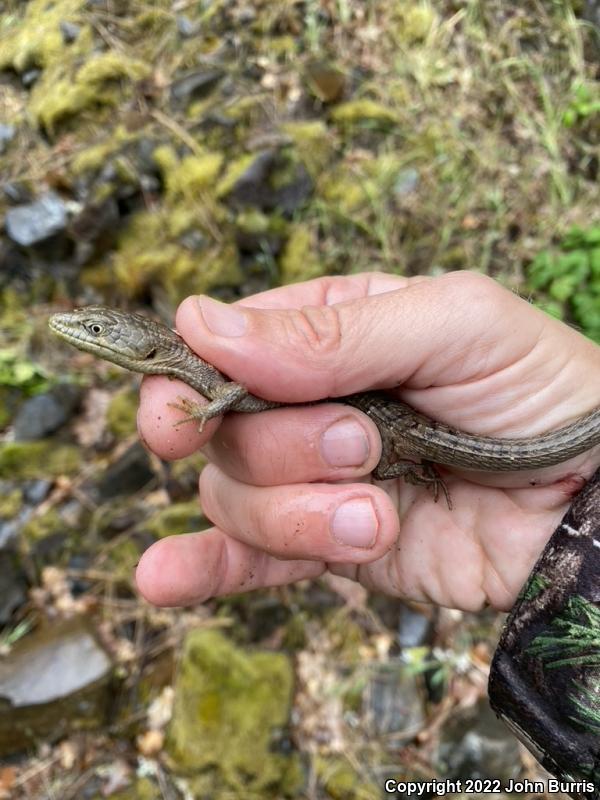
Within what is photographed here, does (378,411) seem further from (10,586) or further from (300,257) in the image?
(10,586)

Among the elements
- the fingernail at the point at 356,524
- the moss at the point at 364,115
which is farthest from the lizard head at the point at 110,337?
the moss at the point at 364,115

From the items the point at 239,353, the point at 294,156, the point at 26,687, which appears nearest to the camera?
the point at 239,353

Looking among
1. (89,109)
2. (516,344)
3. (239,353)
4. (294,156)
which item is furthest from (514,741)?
(89,109)

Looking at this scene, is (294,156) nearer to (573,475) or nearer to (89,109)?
(89,109)

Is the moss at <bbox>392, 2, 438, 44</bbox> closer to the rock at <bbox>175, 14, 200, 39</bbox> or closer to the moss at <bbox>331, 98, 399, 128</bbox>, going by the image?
the moss at <bbox>331, 98, 399, 128</bbox>

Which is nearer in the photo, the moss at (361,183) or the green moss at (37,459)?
the green moss at (37,459)

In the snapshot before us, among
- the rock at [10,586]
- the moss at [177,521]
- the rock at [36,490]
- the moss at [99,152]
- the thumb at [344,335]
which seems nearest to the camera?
the thumb at [344,335]

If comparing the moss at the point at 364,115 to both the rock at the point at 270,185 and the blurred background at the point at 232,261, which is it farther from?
the rock at the point at 270,185
